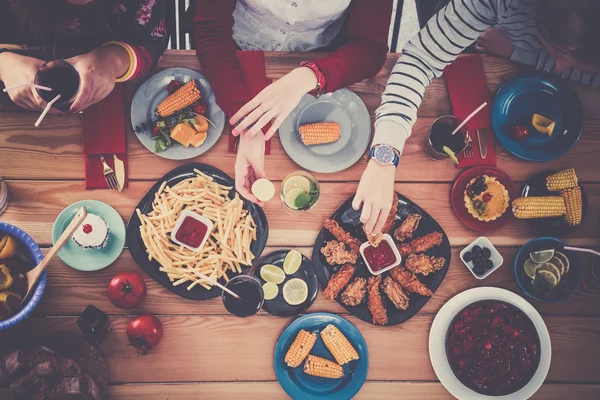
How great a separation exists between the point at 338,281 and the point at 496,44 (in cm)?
159

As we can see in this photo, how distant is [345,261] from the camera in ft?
7.60

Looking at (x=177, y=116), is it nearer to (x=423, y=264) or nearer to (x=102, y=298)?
Answer: (x=102, y=298)

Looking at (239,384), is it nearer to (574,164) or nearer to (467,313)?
(467,313)

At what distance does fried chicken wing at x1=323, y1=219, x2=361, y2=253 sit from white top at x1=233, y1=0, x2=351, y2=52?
1054 mm

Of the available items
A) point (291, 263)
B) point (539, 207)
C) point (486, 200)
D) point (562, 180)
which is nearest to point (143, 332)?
point (291, 263)

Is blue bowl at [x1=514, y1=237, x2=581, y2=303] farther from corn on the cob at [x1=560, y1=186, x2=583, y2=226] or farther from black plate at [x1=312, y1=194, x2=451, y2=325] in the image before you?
black plate at [x1=312, y1=194, x2=451, y2=325]

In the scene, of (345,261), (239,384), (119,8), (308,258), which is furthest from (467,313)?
(119,8)

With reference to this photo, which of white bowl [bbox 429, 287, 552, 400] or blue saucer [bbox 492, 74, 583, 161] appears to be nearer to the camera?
white bowl [bbox 429, 287, 552, 400]

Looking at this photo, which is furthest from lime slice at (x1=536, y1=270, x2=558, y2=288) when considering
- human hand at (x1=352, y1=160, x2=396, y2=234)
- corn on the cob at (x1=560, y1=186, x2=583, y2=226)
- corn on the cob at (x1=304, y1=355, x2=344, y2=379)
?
corn on the cob at (x1=304, y1=355, x2=344, y2=379)

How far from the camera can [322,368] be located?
227cm

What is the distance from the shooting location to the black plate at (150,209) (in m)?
2.23

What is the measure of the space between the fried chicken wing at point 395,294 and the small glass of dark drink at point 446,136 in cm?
72

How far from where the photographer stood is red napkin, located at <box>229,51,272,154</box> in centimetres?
238

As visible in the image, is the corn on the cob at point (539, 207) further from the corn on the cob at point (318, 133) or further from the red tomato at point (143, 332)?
the red tomato at point (143, 332)
